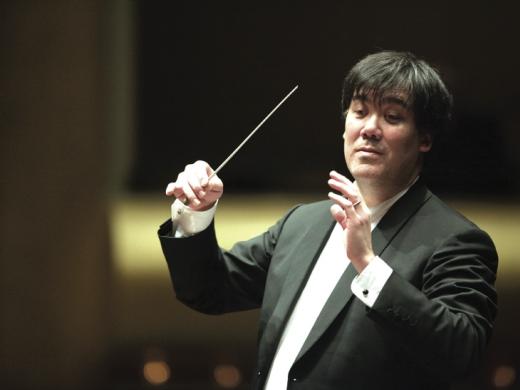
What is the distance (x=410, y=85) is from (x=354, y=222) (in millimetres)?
361

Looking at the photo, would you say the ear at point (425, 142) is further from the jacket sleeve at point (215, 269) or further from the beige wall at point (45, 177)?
the beige wall at point (45, 177)

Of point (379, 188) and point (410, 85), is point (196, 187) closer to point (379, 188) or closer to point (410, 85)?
point (379, 188)

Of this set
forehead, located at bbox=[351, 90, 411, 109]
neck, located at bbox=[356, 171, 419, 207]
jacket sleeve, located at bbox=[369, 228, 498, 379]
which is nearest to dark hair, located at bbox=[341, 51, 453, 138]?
forehead, located at bbox=[351, 90, 411, 109]

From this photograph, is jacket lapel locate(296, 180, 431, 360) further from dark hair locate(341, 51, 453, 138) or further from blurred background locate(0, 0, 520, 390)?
blurred background locate(0, 0, 520, 390)

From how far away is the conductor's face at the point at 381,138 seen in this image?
1879 millimetres

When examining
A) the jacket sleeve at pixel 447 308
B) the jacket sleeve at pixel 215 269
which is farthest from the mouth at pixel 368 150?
the jacket sleeve at pixel 215 269

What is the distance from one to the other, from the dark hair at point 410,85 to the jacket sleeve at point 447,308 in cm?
26

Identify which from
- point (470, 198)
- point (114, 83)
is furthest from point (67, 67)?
point (470, 198)

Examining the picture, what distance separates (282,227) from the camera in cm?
214

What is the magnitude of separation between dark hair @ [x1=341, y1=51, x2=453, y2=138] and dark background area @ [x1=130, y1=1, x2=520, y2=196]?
7.01ft

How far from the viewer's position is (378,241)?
188 centimetres

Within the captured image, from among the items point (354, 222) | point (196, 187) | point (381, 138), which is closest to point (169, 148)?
point (196, 187)

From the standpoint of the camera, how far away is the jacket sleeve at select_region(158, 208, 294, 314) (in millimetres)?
2012

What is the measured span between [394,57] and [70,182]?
234cm
